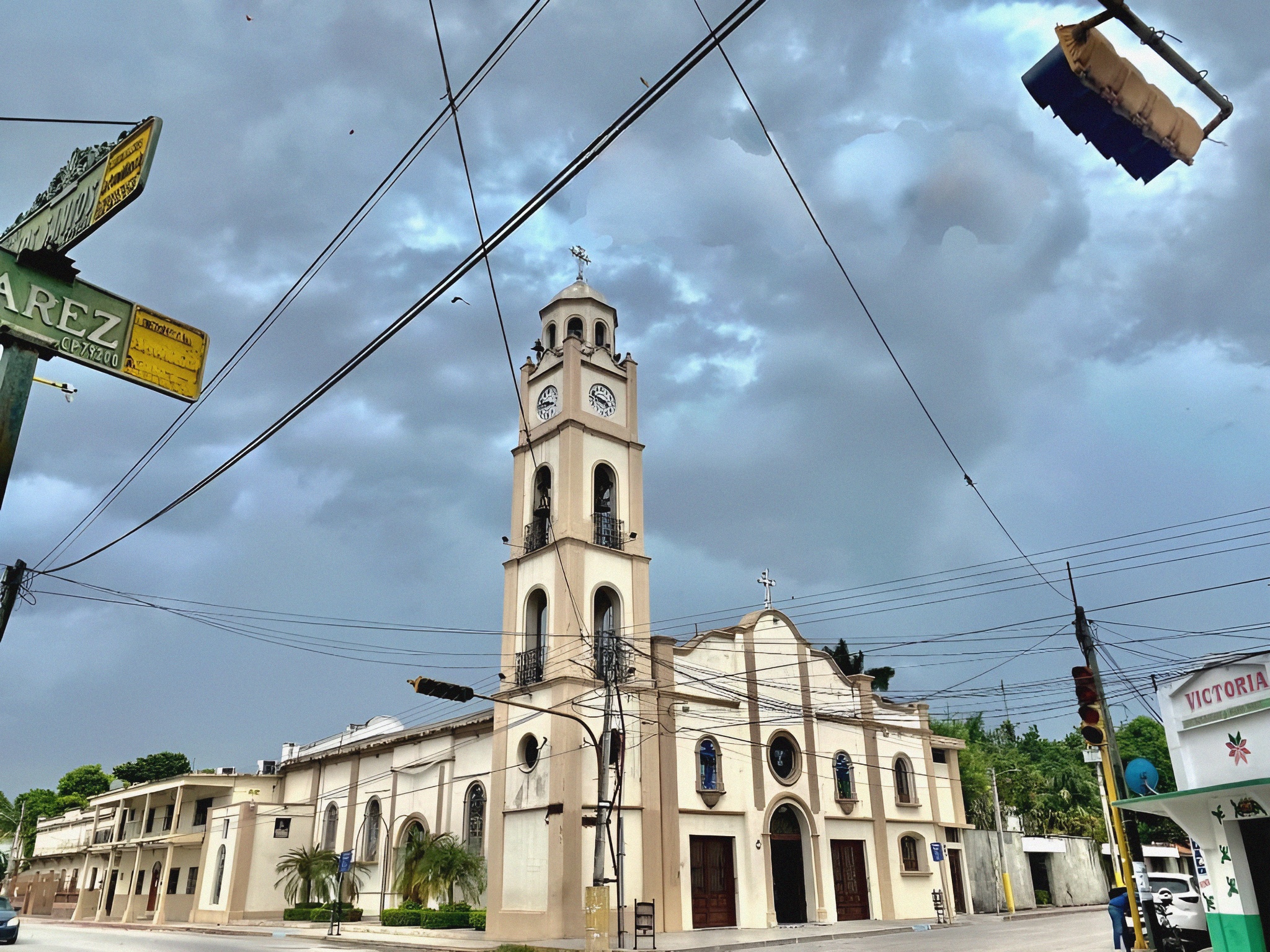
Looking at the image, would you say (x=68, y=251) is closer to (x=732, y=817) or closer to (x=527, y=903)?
(x=527, y=903)

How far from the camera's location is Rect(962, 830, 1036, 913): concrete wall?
40.0 meters

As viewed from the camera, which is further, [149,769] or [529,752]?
[149,769]

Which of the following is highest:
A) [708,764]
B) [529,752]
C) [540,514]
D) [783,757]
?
[540,514]

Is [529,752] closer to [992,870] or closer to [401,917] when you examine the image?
[401,917]

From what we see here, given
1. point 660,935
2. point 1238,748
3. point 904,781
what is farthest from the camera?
point 904,781

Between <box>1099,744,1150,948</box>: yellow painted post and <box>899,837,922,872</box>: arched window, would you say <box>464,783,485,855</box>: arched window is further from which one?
<box>1099,744,1150,948</box>: yellow painted post

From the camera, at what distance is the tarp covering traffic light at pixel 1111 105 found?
4.86 m

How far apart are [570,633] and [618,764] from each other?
14.0ft

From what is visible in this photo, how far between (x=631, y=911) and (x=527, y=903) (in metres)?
3.13

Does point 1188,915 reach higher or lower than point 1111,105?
lower

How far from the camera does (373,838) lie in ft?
127

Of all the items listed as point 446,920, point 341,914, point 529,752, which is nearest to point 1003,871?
point 529,752

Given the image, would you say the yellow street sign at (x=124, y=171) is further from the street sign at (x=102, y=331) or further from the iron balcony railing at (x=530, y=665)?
the iron balcony railing at (x=530, y=665)

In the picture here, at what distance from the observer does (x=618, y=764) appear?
29.0 m
